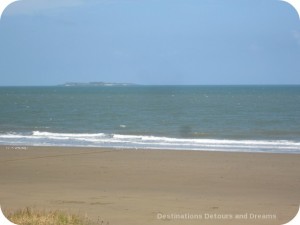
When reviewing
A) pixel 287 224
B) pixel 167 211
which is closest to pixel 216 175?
pixel 167 211

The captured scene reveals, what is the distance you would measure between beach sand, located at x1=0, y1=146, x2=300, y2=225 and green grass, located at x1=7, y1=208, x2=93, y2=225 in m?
0.40

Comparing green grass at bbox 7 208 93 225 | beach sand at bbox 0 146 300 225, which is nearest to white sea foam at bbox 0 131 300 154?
beach sand at bbox 0 146 300 225

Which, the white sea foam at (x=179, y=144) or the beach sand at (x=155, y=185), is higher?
the beach sand at (x=155, y=185)

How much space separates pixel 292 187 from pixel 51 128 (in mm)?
15672

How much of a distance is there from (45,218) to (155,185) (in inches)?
123

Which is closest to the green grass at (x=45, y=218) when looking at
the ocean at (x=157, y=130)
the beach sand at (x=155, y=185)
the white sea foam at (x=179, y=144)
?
the beach sand at (x=155, y=185)

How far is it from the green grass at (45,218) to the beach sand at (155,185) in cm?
40

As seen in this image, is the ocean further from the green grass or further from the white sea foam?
the green grass

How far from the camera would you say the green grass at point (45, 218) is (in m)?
5.41

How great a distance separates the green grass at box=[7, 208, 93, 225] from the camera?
17.7 feet

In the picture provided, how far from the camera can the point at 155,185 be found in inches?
329

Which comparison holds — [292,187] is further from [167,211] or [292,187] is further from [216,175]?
[167,211]

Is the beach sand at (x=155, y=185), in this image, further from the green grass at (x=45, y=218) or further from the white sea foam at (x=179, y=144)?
the white sea foam at (x=179, y=144)

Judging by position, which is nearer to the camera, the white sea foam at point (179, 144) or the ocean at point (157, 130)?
the white sea foam at point (179, 144)
